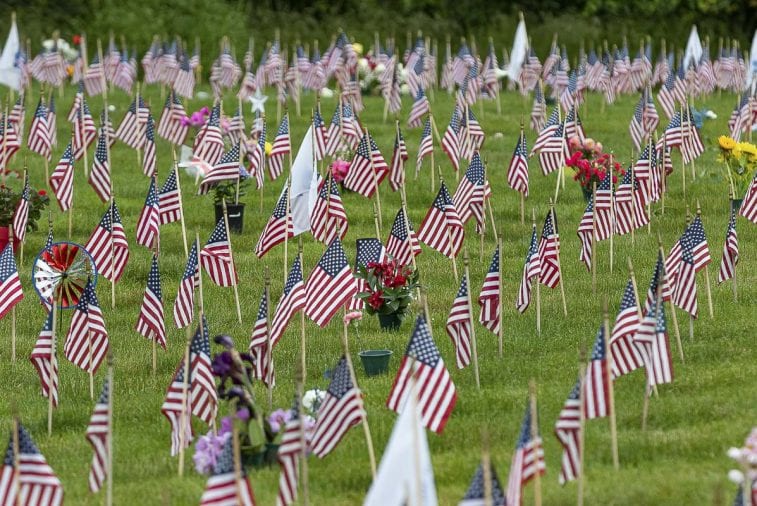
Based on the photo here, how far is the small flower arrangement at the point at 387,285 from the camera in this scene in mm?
17609

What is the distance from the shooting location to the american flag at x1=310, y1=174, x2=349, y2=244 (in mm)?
19281

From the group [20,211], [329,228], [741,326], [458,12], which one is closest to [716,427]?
[741,326]

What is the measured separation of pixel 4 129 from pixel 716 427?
14445 mm

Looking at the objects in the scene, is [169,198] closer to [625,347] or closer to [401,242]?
[401,242]

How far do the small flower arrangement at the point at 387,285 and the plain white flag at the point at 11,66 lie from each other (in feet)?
59.4

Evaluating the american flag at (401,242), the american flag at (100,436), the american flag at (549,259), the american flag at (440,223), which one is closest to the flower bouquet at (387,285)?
the american flag at (401,242)

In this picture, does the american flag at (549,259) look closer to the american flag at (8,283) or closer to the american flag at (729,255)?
the american flag at (729,255)

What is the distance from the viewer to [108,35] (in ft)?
142

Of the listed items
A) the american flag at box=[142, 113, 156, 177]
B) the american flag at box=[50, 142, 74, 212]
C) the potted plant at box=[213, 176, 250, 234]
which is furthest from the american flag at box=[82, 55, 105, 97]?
the american flag at box=[50, 142, 74, 212]

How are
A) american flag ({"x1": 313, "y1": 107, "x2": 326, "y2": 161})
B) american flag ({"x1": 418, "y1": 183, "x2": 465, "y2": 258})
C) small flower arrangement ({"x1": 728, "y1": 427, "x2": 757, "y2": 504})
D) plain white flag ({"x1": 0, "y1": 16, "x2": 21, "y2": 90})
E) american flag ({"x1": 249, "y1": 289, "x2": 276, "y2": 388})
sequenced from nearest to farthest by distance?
small flower arrangement ({"x1": 728, "y1": 427, "x2": 757, "y2": 504}) < american flag ({"x1": 249, "y1": 289, "x2": 276, "y2": 388}) < american flag ({"x1": 418, "y1": 183, "x2": 465, "y2": 258}) < american flag ({"x1": 313, "y1": 107, "x2": 326, "y2": 161}) < plain white flag ({"x1": 0, "y1": 16, "x2": 21, "y2": 90})

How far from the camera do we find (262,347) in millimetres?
14305

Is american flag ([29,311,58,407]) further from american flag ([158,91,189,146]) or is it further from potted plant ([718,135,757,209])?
american flag ([158,91,189,146])

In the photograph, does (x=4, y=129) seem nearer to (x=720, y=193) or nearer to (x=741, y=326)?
(x=720, y=193)

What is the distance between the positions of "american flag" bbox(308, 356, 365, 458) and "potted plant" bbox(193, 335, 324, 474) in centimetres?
46
